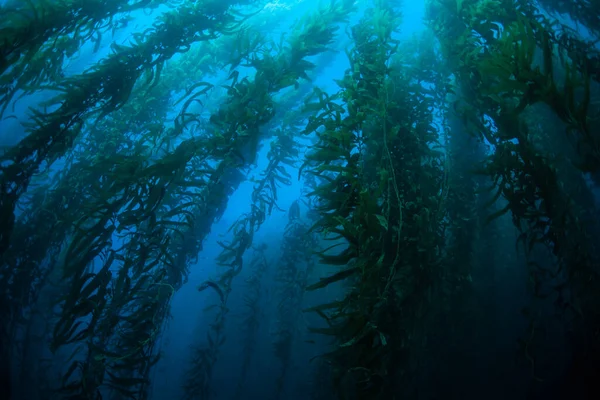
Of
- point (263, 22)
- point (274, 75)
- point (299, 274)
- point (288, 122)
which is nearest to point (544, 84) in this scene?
point (274, 75)

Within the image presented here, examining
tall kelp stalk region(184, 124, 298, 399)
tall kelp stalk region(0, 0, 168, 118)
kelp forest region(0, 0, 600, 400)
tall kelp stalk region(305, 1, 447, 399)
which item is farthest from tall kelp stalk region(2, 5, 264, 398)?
tall kelp stalk region(184, 124, 298, 399)

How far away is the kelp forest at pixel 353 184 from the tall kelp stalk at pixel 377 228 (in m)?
0.01

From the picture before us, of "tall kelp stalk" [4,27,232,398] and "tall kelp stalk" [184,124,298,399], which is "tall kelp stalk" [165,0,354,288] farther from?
"tall kelp stalk" [184,124,298,399]

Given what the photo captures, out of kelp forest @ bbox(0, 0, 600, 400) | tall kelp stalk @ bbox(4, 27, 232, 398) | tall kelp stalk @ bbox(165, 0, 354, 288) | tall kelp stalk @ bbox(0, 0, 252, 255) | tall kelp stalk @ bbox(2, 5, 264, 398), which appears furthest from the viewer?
tall kelp stalk @ bbox(4, 27, 232, 398)

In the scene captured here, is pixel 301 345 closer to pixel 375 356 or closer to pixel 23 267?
pixel 23 267

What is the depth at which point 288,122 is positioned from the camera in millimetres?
5617

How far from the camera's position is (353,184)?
5.84ft

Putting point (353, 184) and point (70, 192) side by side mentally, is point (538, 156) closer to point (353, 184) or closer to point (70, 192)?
point (353, 184)

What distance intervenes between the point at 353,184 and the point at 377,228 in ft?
1.05

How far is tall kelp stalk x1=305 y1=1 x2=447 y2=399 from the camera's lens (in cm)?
151

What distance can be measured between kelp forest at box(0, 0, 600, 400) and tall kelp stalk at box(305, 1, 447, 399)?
14mm

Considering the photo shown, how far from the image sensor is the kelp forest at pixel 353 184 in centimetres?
183

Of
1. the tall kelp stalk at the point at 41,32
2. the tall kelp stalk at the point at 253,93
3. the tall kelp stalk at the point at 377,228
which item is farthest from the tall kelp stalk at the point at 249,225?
the tall kelp stalk at the point at 41,32

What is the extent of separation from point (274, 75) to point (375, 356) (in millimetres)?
2799
